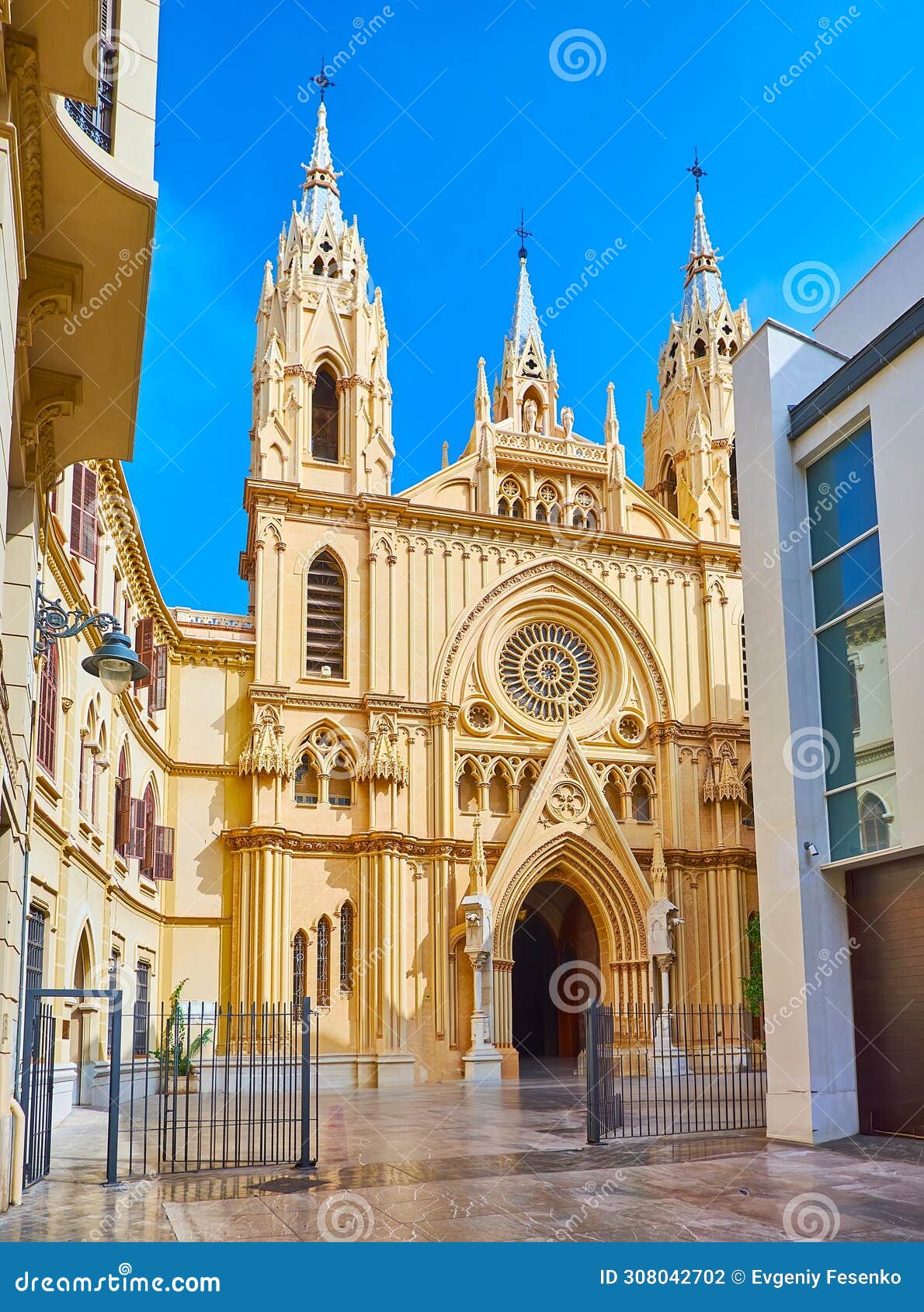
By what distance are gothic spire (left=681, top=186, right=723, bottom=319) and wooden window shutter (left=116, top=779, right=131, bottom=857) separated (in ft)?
96.5

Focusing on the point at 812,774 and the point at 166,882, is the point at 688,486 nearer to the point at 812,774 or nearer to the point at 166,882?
the point at 166,882

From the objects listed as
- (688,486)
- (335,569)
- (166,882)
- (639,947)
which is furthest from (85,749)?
(688,486)

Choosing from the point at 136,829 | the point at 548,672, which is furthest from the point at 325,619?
the point at 136,829

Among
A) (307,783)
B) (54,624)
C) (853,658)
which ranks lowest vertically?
(54,624)

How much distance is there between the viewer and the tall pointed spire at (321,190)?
4141 cm

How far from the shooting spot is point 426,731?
3544 centimetres

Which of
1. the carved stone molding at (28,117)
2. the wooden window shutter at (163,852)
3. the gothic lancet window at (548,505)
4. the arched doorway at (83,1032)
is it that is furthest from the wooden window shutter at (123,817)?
the carved stone molding at (28,117)

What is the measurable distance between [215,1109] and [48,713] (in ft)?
22.7

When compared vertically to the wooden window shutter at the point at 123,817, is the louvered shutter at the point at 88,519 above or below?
above

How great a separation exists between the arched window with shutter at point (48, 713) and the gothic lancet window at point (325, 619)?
567 inches

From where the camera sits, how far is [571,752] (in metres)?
36.5

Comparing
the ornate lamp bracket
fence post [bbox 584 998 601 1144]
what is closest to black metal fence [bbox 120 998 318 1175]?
fence post [bbox 584 998 601 1144]

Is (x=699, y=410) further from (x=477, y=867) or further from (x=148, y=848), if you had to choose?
(x=148, y=848)

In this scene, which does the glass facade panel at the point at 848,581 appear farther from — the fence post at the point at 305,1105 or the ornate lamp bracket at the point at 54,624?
the ornate lamp bracket at the point at 54,624
